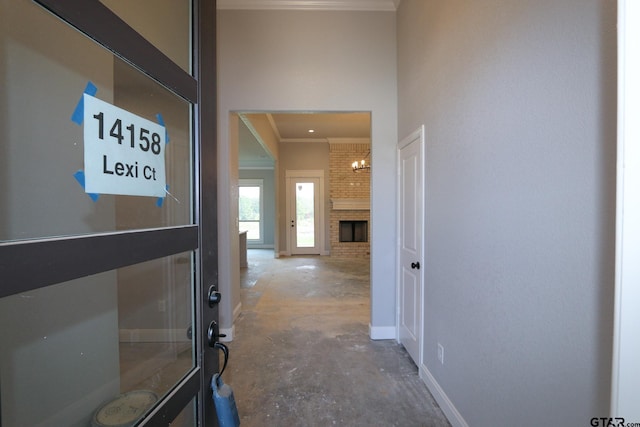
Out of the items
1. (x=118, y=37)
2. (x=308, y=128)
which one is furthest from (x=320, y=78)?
(x=308, y=128)

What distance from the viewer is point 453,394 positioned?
1.77 m

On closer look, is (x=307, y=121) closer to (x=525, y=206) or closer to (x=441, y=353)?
(x=441, y=353)

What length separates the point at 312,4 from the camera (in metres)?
2.91

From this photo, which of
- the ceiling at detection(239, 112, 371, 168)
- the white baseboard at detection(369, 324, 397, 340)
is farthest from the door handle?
the ceiling at detection(239, 112, 371, 168)

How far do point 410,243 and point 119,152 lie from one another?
7.83 ft

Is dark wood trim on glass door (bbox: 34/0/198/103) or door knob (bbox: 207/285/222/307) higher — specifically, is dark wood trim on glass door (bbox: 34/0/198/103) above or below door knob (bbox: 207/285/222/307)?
above

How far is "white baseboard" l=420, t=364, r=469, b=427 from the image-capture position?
1709 mm

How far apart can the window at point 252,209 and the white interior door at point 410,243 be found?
818 centimetres

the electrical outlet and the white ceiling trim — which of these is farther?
the white ceiling trim

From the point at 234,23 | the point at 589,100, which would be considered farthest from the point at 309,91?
the point at 589,100

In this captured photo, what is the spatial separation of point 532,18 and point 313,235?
293 inches

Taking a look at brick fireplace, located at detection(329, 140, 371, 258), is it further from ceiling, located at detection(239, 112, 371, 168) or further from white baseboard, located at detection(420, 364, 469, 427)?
white baseboard, located at detection(420, 364, 469, 427)

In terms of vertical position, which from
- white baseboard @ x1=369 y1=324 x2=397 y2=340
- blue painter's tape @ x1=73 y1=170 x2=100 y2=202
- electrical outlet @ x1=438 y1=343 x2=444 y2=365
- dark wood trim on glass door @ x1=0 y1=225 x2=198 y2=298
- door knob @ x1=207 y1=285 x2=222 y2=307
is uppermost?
blue painter's tape @ x1=73 y1=170 x2=100 y2=202

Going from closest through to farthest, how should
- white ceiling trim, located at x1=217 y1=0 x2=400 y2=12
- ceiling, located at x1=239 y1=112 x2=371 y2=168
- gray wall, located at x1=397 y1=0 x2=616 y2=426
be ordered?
gray wall, located at x1=397 y1=0 x2=616 y2=426 < white ceiling trim, located at x1=217 y1=0 x2=400 y2=12 < ceiling, located at x1=239 y1=112 x2=371 y2=168
